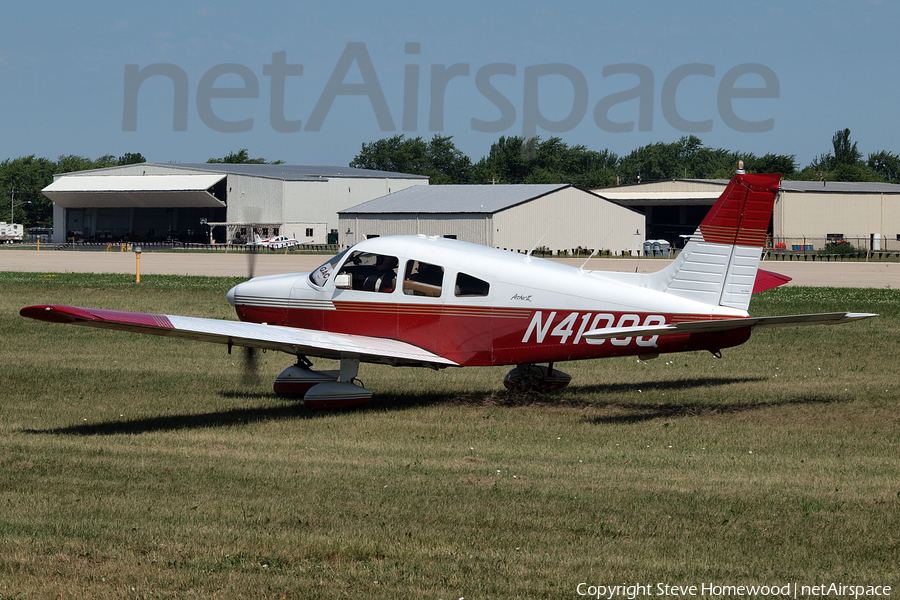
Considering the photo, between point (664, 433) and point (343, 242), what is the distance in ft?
215

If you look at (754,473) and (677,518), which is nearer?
(677,518)

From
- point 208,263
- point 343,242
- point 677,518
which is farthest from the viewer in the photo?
point 343,242

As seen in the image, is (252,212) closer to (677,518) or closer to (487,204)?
(487,204)

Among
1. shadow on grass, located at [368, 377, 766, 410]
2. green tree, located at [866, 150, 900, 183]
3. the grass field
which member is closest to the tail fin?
the grass field

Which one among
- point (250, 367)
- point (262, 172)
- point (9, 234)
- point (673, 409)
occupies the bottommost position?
point (673, 409)

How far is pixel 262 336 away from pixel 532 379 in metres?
4.19

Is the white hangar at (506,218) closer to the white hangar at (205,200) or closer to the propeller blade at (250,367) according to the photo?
the white hangar at (205,200)

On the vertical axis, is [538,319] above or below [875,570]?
above

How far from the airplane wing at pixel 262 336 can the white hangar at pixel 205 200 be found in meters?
69.4

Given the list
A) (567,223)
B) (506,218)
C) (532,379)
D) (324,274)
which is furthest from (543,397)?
(567,223)

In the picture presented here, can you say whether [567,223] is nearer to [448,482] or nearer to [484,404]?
[484,404]

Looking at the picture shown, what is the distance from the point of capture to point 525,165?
14800 centimetres

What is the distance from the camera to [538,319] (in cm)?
1223

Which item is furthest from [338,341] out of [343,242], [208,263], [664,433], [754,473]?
[343,242]
